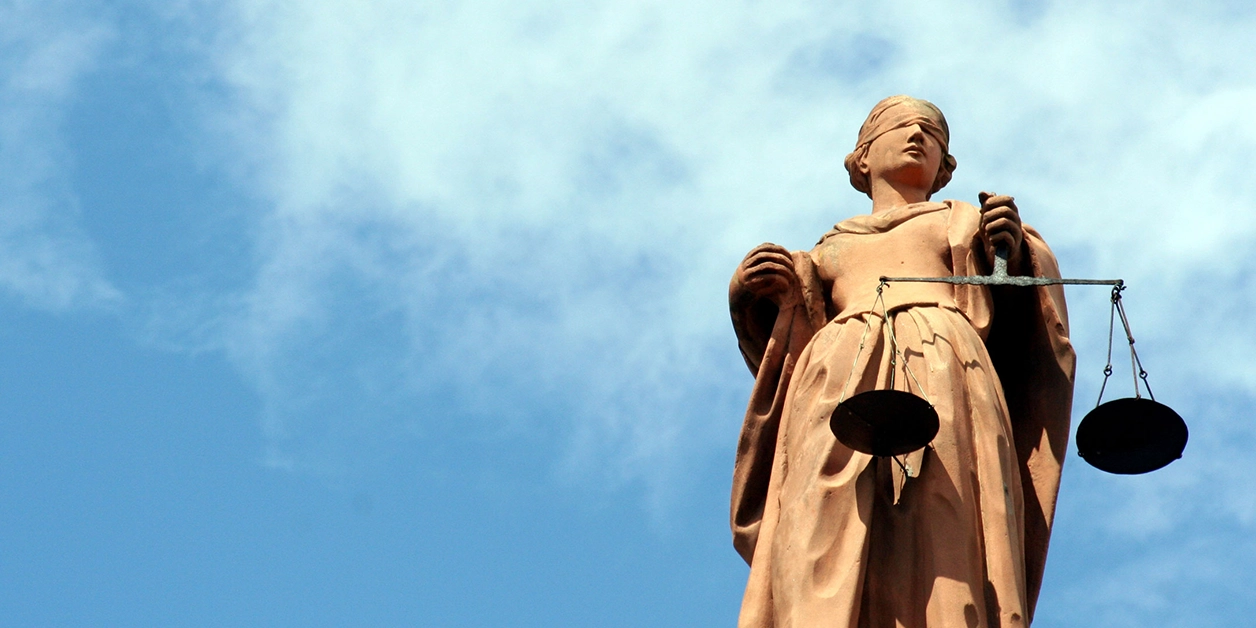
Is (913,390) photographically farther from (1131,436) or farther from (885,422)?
(1131,436)

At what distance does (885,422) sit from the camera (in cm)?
1050

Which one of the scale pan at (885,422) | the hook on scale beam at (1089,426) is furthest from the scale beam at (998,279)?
the scale pan at (885,422)

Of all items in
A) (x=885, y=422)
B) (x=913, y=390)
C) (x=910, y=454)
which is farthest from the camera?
(x=913, y=390)

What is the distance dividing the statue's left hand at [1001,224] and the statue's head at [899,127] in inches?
51.6

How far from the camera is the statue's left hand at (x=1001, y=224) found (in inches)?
447

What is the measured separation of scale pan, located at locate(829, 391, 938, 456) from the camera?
34.2 feet

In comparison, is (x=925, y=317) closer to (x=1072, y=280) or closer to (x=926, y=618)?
(x=1072, y=280)

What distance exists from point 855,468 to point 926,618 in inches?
33.2

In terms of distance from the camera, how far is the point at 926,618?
1042cm

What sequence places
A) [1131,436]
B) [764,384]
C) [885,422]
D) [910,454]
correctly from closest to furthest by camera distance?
[885,422]
[1131,436]
[910,454]
[764,384]

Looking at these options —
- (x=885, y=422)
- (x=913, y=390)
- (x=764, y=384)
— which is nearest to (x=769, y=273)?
(x=764, y=384)

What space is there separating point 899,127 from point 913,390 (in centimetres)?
206

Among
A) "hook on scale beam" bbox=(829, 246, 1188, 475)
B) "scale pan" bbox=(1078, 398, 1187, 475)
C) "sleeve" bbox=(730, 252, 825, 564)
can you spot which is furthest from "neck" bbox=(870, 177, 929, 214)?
"scale pan" bbox=(1078, 398, 1187, 475)

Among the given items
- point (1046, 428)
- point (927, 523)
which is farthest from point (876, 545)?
point (1046, 428)
